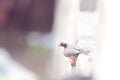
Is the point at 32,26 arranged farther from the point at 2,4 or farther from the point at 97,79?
the point at 97,79

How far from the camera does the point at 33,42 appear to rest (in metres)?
0.82

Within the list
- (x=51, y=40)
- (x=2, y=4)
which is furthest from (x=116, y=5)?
(x=2, y=4)

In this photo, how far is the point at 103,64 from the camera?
2.62ft

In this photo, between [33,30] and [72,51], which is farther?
[33,30]

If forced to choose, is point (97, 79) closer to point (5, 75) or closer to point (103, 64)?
point (103, 64)

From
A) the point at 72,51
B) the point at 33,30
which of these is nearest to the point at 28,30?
the point at 33,30

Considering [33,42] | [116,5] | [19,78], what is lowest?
[19,78]

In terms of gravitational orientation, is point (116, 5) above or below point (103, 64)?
above

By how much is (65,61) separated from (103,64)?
4.1 inches

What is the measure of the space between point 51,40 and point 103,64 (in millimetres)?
154

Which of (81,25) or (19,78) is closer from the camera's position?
(81,25)

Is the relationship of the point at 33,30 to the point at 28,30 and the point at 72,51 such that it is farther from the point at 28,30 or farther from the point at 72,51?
the point at 72,51

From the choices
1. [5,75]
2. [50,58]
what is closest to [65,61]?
[50,58]

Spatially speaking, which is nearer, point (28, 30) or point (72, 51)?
point (72, 51)
